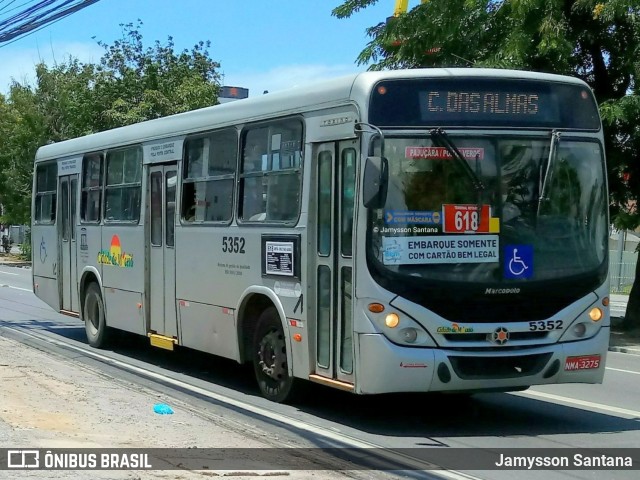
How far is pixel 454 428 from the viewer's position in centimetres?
941

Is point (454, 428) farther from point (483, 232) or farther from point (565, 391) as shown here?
point (565, 391)

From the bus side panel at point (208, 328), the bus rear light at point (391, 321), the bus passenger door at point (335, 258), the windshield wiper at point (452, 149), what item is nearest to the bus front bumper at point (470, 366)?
the bus rear light at point (391, 321)

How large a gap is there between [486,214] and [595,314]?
1.48 metres

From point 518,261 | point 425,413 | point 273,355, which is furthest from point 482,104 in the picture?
point 273,355

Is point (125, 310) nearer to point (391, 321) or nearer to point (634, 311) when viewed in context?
point (391, 321)

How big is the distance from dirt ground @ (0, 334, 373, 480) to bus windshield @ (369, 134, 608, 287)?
2141 millimetres

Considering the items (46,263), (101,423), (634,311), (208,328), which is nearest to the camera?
(101,423)

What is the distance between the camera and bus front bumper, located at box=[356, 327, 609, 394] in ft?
28.0

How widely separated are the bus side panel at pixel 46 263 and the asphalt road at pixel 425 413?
3102 millimetres

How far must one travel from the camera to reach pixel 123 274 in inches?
568

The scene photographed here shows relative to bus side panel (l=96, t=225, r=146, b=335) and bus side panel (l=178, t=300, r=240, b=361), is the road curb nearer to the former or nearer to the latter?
bus side panel (l=96, t=225, r=146, b=335)

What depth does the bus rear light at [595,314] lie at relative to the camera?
9.18 m

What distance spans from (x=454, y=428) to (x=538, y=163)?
2648 mm

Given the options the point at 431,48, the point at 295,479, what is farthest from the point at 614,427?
the point at 431,48
